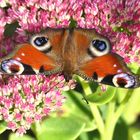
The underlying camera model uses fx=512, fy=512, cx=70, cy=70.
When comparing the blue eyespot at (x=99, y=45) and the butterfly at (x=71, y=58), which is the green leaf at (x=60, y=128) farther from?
the blue eyespot at (x=99, y=45)

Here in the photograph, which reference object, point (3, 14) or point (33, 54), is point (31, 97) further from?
point (3, 14)

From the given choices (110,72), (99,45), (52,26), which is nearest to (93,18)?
(52,26)

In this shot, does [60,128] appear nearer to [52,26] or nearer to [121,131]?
Answer: [121,131]

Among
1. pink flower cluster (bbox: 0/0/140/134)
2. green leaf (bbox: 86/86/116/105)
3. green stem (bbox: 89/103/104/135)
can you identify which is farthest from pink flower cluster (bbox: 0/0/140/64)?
green stem (bbox: 89/103/104/135)

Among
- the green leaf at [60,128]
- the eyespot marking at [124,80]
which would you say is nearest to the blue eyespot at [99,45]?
the eyespot marking at [124,80]

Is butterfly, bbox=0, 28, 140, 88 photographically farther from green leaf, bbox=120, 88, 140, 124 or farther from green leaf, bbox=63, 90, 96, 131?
green leaf, bbox=120, 88, 140, 124

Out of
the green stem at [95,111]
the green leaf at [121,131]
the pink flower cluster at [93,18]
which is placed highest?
the pink flower cluster at [93,18]
